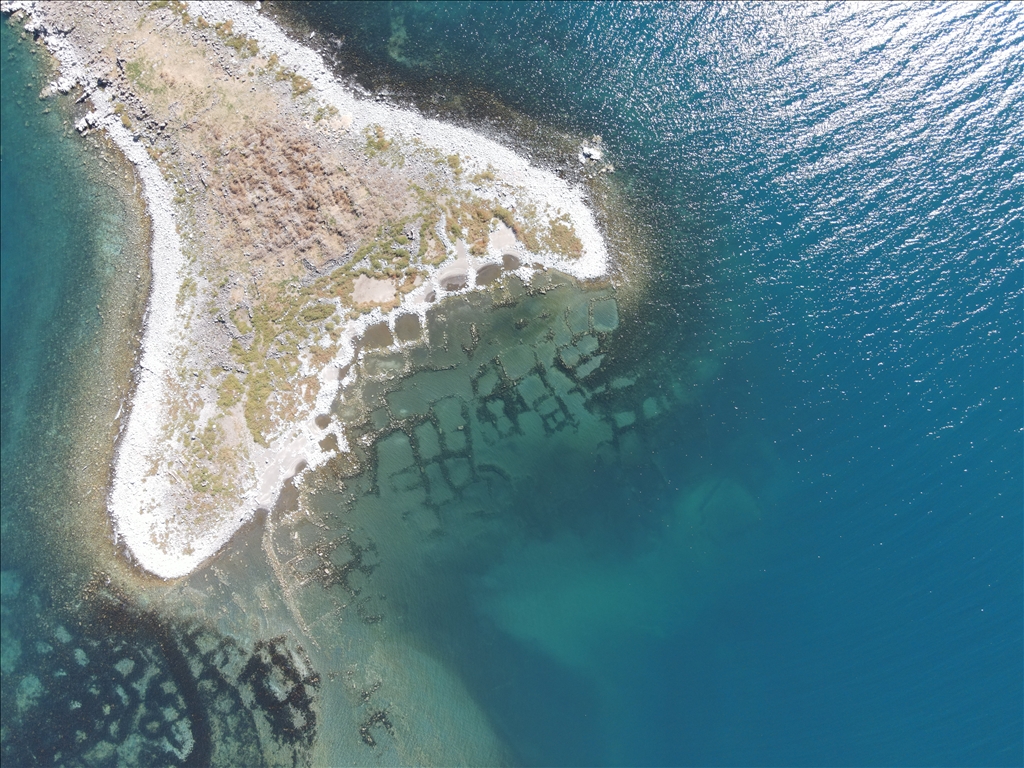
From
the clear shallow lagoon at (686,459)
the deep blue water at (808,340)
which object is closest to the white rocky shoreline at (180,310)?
the clear shallow lagoon at (686,459)

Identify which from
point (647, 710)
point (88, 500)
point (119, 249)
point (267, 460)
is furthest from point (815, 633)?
point (119, 249)

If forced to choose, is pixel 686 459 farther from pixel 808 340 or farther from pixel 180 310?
pixel 180 310

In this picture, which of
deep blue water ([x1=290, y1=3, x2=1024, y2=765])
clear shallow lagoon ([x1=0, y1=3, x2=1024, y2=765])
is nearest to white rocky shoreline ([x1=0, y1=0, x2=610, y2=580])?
clear shallow lagoon ([x1=0, y1=3, x2=1024, y2=765])

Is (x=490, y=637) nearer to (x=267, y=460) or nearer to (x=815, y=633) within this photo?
(x=267, y=460)

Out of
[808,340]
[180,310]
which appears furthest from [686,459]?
[180,310]

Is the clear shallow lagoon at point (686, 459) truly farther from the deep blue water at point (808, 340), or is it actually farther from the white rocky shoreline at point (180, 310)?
the white rocky shoreline at point (180, 310)
